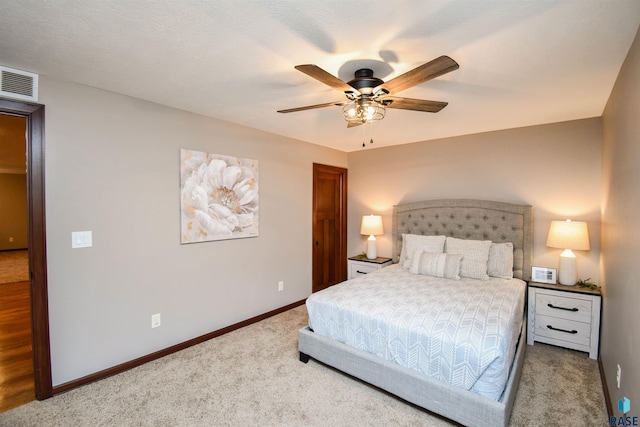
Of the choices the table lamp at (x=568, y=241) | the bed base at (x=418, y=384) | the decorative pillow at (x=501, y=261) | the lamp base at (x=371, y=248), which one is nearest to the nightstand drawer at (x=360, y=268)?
the lamp base at (x=371, y=248)

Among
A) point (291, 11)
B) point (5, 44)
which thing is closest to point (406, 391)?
point (291, 11)

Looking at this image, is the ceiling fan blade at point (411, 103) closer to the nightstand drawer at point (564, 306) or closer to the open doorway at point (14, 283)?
the nightstand drawer at point (564, 306)

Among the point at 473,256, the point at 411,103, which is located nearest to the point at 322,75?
the point at 411,103

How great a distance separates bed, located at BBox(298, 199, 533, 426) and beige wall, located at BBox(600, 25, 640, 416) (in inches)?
22.5

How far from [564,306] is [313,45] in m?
3.39

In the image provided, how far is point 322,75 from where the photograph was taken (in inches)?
65.9

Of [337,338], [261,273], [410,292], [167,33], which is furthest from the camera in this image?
[261,273]

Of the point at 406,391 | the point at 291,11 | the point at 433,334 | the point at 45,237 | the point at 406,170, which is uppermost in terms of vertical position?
the point at 291,11

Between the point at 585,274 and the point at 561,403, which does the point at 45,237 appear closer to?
the point at 561,403

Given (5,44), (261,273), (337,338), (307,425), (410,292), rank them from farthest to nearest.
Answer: (261,273) < (410,292) < (337,338) < (307,425) < (5,44)

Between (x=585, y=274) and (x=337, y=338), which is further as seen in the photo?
(x=585, y=274)

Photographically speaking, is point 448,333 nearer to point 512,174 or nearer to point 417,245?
point 417,245

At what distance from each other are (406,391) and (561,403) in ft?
3.85

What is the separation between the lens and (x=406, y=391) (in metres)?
2.14
